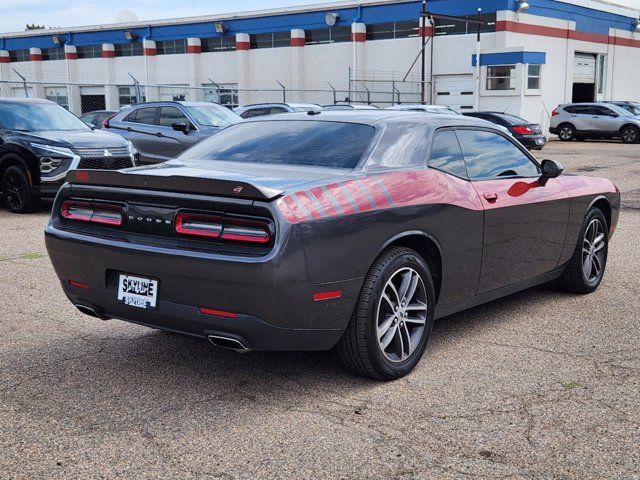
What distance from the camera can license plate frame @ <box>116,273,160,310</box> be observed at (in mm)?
4121

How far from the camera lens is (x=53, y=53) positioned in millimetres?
54531

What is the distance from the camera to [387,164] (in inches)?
183

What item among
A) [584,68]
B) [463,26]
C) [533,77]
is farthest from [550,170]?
[584,68]

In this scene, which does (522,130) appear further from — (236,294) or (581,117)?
(236,294)

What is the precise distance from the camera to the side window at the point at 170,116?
51.0ft

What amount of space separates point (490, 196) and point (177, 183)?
221cm

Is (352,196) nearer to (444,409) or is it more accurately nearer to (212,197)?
(212,197)

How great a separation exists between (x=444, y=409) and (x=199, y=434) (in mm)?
1260

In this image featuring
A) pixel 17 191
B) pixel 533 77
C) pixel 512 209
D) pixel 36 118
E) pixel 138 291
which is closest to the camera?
pixel 138 291

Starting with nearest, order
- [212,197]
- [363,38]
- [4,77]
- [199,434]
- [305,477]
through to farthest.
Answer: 1. [305,477]
2. [199,434]
3. [212,197]
4. [363,38]
5. [4,77]

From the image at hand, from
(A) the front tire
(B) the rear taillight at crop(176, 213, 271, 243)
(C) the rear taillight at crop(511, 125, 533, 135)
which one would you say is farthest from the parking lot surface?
(C) the rear taillight at crop(511, 125, 533, 135)

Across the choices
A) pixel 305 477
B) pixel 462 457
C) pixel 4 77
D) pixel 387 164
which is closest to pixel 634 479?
pixel 462 457

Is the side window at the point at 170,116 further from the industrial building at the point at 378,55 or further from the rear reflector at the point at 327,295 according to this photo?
the industrial building at the point at 378,55

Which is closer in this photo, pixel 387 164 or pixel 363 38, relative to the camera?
pixel 387 164
